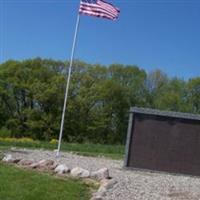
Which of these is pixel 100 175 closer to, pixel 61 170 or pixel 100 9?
pixel 61 170

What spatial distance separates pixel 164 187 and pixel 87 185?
2.31 metres

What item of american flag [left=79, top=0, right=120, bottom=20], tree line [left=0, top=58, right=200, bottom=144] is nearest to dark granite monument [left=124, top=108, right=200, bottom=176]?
american flag [left=79, top=0, right=120, bottom=20]

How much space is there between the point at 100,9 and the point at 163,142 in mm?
5897

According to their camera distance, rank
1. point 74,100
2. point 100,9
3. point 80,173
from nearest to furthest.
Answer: point 80,173
point 100,9
point 74,100

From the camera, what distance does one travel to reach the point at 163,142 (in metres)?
16.6

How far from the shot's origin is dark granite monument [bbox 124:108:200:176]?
16.5 m

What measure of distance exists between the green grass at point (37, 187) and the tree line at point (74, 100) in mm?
38122

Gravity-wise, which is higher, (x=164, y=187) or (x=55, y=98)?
(x=55, y=98)

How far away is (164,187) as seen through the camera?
39.9ft

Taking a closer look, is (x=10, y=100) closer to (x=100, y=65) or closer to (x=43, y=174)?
(x=100, y=65)

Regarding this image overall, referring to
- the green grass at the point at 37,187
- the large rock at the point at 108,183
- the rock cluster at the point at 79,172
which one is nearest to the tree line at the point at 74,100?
the rock cluster at the point at 79,172

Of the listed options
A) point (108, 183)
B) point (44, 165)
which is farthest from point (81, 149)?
point (108, 183)

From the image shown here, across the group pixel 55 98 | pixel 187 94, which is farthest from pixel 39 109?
pixel 187 94

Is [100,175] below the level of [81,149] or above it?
above
